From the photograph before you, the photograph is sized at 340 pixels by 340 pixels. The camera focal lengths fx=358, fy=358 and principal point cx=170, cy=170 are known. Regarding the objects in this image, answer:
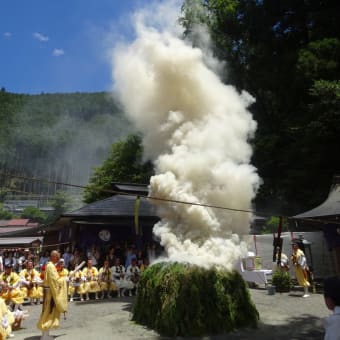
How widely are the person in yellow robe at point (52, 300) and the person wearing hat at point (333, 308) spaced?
618 cm

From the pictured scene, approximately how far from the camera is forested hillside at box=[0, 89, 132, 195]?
10175 centimetres

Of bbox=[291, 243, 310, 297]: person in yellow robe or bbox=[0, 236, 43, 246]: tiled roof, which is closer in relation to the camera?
bbox=[291, 243, 310, 297]: person in yellow robe

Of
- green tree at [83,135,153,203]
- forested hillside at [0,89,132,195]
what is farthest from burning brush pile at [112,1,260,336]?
forested hillside at [0,89,132,195]

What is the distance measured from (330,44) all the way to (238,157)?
10256 mm

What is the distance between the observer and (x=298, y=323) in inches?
343

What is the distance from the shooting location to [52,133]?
390 ft

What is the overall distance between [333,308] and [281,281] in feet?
35.1

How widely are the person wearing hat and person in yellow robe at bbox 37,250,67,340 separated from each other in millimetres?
6178

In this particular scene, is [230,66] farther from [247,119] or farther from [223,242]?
[223,242]

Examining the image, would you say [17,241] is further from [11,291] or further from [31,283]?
[11,291]

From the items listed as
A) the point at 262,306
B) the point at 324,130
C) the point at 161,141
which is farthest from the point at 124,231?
the point at 324,130

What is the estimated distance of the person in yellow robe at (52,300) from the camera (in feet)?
25.5

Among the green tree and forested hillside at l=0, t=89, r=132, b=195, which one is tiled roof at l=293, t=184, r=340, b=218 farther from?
forested hillside at l=0, t=89, r=132, b=195

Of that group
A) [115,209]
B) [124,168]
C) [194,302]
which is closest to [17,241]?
[124,168]
